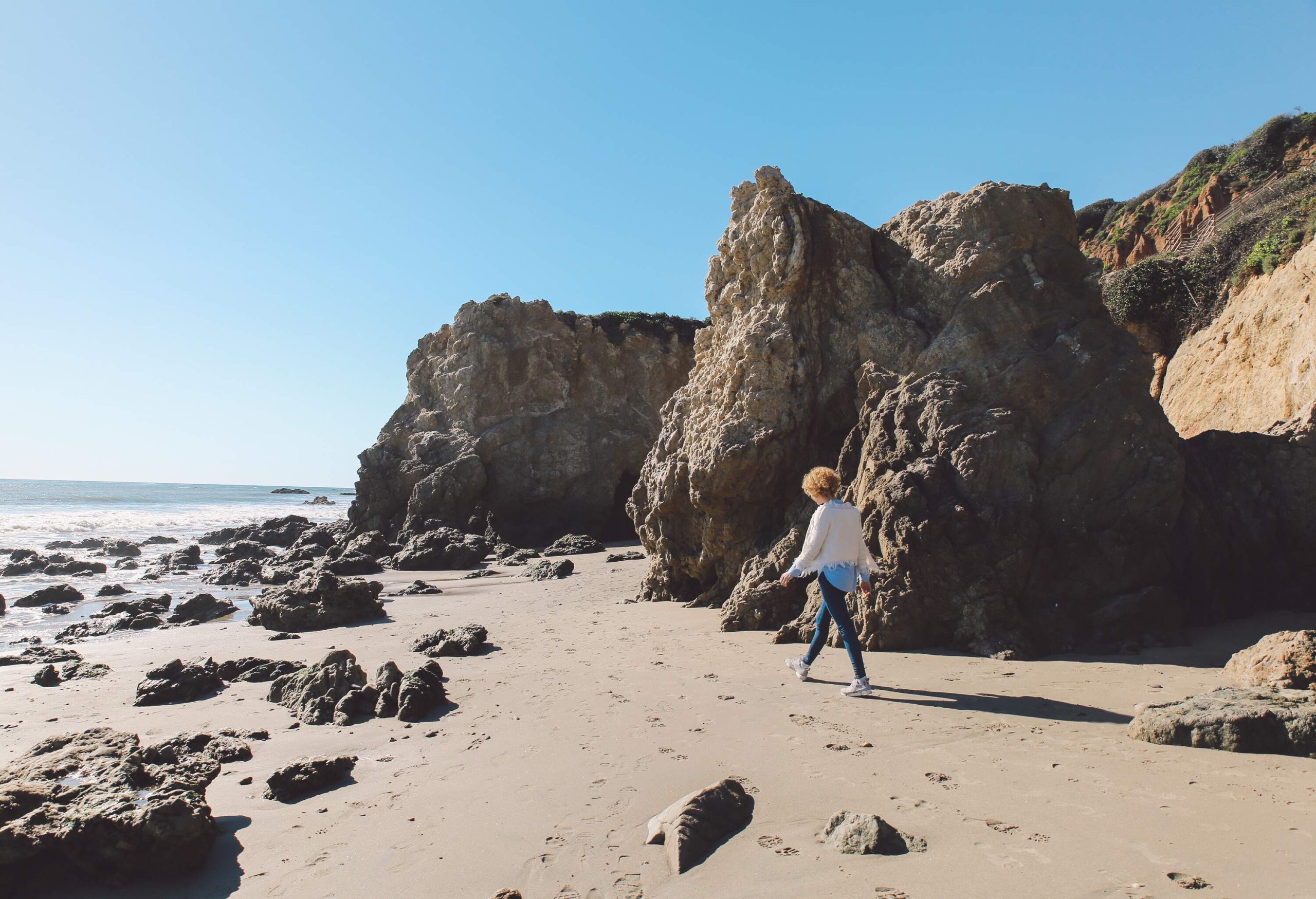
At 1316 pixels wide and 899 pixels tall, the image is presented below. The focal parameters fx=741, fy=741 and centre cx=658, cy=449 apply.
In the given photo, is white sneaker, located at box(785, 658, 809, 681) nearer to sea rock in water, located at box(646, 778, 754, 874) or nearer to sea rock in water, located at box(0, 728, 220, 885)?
sea rock in water, located at box(646, 778, 754, 874)

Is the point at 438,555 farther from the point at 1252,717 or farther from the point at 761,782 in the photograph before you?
the point at 1252,717

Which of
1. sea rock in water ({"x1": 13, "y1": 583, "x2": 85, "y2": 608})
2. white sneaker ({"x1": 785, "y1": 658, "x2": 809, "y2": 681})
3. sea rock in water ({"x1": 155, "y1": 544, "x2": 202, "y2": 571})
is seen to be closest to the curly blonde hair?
white sneaker ({"x1": 785, "y1": 658, "x2": 809, "y2": 681})

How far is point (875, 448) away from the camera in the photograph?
723 cm

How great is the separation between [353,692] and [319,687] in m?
0.40

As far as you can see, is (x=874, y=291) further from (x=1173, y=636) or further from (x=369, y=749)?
(x=369, y=749)

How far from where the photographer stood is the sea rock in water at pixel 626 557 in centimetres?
1669

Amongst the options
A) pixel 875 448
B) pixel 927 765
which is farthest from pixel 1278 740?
pixel 875 448

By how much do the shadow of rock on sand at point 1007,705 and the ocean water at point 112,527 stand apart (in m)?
10.2

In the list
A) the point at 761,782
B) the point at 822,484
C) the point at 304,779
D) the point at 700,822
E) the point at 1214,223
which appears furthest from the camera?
the point at 1214,223

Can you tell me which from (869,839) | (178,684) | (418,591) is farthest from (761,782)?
(418,591)

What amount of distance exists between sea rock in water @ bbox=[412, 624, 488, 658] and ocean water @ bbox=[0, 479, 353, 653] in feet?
17.0

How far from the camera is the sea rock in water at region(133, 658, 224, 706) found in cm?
609

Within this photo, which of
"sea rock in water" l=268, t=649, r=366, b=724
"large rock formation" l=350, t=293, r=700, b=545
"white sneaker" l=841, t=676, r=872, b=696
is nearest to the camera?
"white sneaker" l=841, t=676, r=872, b=696

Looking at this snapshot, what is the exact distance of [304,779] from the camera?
3.90 meters
